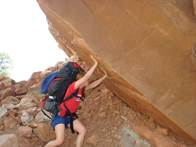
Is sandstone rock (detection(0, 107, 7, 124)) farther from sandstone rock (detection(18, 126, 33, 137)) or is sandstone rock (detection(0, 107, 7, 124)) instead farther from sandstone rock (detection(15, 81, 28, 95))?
sandstone rock (detection(15, 81, 28, 95))

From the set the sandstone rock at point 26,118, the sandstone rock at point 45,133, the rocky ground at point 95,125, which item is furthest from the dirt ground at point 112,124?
the sandstone rock at point 26,118

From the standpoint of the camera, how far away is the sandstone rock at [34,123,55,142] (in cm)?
752

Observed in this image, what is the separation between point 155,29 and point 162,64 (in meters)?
0.54

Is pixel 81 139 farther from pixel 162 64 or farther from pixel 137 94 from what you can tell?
pixel 162 64

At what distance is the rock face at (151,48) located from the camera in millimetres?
6387

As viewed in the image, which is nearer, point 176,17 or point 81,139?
point 176,17

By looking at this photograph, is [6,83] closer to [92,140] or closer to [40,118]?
[40,118]

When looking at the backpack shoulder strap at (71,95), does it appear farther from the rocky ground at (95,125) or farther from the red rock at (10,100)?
the red rock at (10,100)

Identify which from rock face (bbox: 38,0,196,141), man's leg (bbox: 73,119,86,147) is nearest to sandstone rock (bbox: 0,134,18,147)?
man's leg (bbox: 73,119,86,147)

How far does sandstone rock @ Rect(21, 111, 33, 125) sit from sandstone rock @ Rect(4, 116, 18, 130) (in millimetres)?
146

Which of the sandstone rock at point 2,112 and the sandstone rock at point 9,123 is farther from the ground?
the sandstone rock at point 2,112

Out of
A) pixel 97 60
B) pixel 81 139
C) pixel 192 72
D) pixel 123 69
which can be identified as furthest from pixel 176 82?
pixel 81 139

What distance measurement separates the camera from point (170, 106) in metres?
6.53

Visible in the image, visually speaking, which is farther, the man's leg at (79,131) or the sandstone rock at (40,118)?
the sandstone rock at (40,118)
